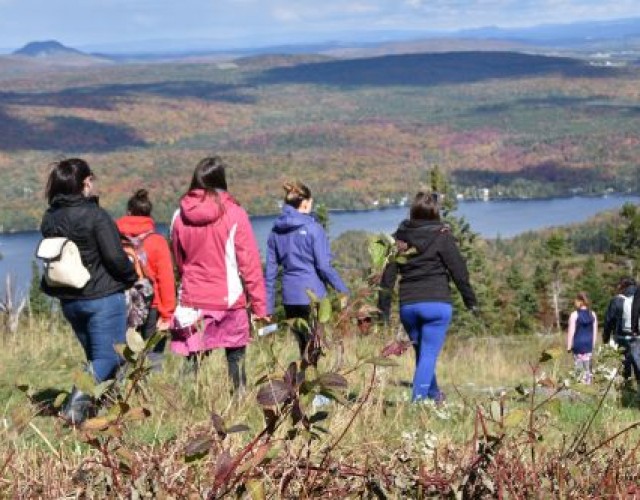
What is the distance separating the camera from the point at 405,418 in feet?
13.3

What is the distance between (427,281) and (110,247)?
2019mm

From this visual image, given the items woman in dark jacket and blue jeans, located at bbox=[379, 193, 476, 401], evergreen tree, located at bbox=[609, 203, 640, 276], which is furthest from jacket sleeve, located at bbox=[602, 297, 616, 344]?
evergreen tree, located at bbox=[609, 203, 640, 276]

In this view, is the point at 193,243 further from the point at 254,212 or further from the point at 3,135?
the point at 3,135

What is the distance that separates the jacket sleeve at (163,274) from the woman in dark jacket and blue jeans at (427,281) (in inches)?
44.9

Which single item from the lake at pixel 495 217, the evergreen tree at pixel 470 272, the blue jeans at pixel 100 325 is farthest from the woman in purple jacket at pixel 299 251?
the lake at pixel 495 217

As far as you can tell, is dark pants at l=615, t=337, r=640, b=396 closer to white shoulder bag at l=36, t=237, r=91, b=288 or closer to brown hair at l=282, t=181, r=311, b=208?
brown hair at l=282, t=181, r=311, b=208

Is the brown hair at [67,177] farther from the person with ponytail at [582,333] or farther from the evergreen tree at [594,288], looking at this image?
the evergreen tree at [594,288]

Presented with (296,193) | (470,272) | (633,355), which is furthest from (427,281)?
(470,272)

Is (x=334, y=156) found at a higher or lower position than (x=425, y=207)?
lower

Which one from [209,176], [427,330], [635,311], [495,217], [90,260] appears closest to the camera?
[90,260]

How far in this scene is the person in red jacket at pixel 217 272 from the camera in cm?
467

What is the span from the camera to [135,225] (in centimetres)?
507

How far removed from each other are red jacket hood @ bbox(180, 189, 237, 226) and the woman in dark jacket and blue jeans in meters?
1.11

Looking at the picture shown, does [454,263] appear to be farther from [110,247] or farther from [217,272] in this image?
[110,247]
